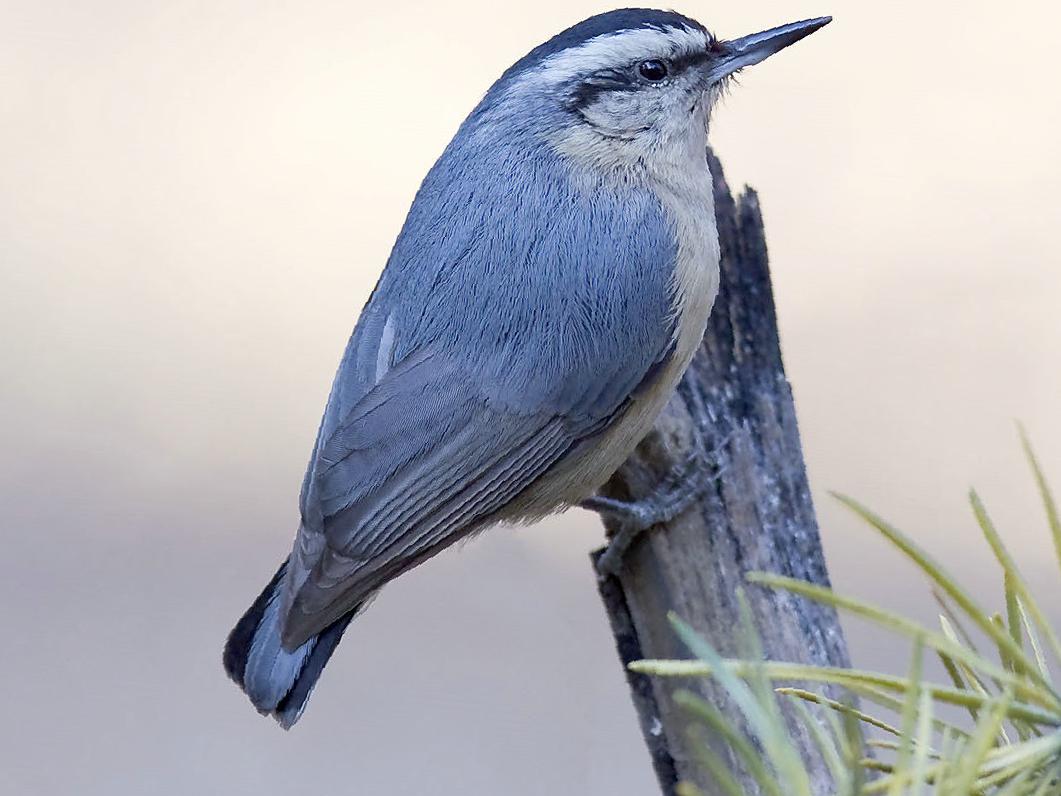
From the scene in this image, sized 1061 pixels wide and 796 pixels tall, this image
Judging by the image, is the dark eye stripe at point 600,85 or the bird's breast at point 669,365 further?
the dark eye stripe at point 600,85

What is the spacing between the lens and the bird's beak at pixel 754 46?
1799 millimetres

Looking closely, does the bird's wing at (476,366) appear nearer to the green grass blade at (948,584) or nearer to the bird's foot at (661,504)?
the bird's foot at (661,504)

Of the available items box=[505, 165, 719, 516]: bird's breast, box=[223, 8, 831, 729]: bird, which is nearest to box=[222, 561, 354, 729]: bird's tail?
box=[223, 8, 831, 729]: bird

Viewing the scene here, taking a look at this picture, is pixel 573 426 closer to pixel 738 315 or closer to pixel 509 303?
pixel 509 303

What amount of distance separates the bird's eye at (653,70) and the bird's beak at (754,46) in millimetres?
69

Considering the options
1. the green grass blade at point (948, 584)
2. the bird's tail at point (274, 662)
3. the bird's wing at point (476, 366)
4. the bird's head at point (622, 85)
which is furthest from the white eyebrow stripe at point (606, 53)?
the green grass blade at point (948, 584)

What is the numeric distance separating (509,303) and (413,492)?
26 centimetres

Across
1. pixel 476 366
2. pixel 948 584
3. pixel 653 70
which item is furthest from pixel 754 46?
pixel 948 584

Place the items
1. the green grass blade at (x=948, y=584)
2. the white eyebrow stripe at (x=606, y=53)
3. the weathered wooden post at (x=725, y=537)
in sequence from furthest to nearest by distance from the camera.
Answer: the white eyebrow stripe at (x=606, y=53)
the weathered wooden post at (x=725, y=537)
the green grass blade at (x=948, y=584)

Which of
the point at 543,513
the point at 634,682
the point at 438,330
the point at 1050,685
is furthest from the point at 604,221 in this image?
the point at 1050,685

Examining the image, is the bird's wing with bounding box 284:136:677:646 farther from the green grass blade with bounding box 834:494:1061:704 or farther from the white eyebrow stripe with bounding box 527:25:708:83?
the green grass blade with bounding box 834:494:1061:704

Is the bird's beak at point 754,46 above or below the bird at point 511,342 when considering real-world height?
above

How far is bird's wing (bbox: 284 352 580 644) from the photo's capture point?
153 centimetres

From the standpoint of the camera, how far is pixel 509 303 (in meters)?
1.61
